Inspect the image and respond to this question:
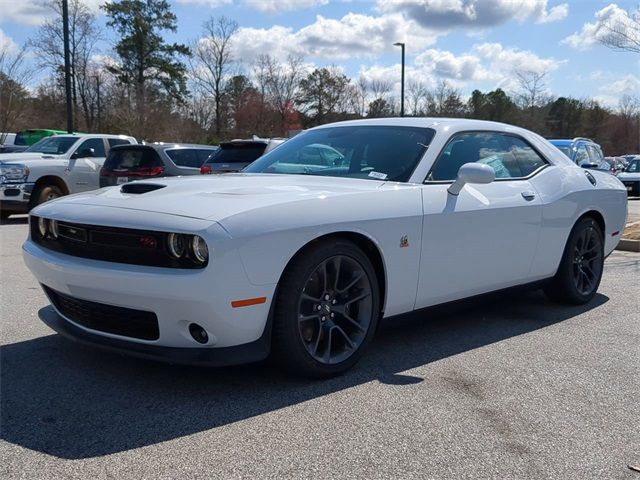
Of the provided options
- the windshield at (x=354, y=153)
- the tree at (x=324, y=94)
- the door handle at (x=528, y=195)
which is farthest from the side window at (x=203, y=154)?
the tree at (x=324, y=94)

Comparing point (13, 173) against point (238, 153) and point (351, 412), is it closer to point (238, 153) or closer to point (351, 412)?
point (238, 153)

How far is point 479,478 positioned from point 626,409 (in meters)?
1.19

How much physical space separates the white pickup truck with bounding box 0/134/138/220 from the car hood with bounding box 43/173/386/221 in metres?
9.14

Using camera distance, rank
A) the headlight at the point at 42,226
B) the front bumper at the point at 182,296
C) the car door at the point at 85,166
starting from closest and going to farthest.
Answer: the front bumper at the point at 182,296, the headlight at the point at 42,226, the car door at the point at 85,166

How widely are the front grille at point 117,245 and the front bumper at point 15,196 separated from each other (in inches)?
375

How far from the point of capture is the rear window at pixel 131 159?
12000 millimetres

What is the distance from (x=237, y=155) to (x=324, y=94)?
34.0 meters

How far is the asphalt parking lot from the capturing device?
8.75ft

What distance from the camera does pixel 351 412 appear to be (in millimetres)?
3193

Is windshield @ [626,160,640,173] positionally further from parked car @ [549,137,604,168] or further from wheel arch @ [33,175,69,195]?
wheel arch @ [33,175,69,195]

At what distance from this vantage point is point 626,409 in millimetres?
3338

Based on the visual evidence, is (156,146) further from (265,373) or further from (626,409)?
(626,409)

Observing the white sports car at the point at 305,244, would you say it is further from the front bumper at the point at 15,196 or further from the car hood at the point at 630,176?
the car hood at the point at 630,176

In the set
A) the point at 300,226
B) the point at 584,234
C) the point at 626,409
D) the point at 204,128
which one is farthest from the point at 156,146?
the point at 204,128
